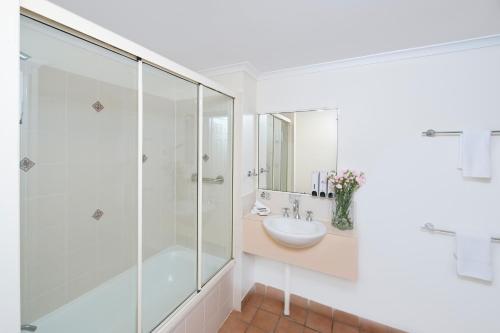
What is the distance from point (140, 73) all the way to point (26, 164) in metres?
0.85

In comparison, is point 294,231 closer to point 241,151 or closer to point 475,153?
point 241,151

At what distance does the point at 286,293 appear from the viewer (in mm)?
1950

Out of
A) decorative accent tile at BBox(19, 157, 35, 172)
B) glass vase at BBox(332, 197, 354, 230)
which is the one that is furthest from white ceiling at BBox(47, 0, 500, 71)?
glass vase at BBox(332, 197, 354, 230)

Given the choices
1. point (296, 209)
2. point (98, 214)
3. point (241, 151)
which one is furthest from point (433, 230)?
point (98, 214)

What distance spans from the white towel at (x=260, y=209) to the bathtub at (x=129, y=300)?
22.5 inches

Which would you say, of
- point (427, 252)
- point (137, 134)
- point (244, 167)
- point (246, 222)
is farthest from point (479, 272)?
point (137, 134)

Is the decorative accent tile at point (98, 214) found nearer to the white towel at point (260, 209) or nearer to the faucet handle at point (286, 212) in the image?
the white towel at point (260, 209)

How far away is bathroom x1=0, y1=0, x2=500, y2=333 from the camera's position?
1.27m

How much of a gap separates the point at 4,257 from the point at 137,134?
0.79m

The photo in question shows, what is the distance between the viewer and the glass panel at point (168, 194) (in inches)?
57.2

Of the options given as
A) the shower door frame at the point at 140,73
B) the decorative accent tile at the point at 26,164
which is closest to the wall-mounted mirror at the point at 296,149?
the shower door frame at the point at 140,73

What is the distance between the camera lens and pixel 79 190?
1.62 metres

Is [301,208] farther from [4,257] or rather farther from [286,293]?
[4,257]

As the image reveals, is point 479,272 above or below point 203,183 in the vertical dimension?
below
